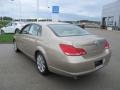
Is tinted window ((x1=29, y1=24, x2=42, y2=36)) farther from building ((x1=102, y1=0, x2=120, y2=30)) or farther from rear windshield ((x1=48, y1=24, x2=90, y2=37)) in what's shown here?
building ((x1=102, y1=0, x2=120, y2=30))

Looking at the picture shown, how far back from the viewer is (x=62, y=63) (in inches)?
166

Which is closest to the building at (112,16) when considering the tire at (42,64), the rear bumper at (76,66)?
the tire at (42,64)

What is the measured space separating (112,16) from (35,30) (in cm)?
4577

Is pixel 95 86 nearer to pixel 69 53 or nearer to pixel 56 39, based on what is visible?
pixel 69 53

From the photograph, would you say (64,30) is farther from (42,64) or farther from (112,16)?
(112,16)

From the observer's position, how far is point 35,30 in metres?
5.88

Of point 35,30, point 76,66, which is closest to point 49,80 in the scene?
point 76,66

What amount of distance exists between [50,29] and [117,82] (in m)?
2.39

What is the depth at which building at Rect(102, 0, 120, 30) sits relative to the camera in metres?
43.8

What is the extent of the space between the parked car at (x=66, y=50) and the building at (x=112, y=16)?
3826 centimetres

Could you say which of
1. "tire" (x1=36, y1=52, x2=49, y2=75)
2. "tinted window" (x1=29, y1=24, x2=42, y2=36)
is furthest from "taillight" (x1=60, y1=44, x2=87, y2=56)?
"tinted window" (x1=29, y1=24, x2=42, y2=36)

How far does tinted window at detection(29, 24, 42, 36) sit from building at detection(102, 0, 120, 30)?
124 ft

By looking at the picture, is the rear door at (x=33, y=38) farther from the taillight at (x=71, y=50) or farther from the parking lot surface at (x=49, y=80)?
the taillight at (x=71, y=50)

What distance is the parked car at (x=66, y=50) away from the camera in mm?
4184
